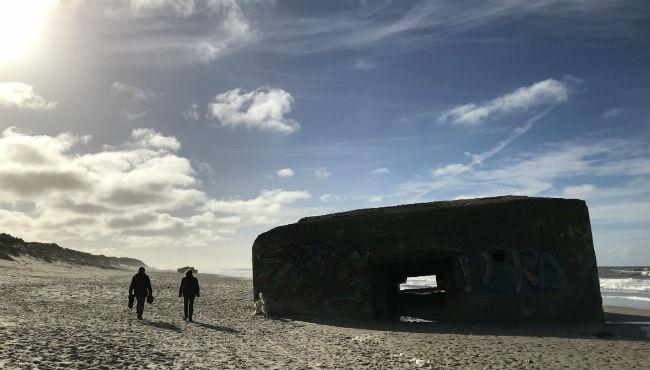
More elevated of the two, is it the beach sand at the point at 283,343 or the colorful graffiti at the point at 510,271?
the colorful graffiti at the point at 510,271

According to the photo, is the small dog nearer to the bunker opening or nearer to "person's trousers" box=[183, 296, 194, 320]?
"person's trousers" box=[183, 296, 194, 320]

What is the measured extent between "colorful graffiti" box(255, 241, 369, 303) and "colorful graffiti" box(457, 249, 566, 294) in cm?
327

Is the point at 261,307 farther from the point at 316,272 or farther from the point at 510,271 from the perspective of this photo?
the point at 510,271

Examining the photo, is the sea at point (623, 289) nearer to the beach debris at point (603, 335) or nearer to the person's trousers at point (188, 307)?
the beach debris at point (603, 335)

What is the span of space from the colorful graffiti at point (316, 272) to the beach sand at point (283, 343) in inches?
40.5

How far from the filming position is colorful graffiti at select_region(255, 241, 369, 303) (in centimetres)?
1533

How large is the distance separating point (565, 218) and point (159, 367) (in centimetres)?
1178

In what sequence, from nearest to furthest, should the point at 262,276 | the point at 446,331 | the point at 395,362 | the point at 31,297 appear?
1. the point at 395,362
2. the point at 446,331
3. the point at 262,276
4. the point at 31,297

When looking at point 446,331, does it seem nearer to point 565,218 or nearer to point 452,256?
point 452,256

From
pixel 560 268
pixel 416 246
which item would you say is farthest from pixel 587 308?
pixel 416 246

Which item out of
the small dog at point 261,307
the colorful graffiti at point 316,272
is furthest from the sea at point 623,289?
the small dog at point 261,307

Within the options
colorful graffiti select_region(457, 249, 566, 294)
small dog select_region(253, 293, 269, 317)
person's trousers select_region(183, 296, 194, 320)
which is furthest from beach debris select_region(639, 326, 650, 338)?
person's trousers select_region(183, 296, 194, 320)

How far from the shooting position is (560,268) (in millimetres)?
13453

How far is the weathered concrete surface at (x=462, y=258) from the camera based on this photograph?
530 inches
